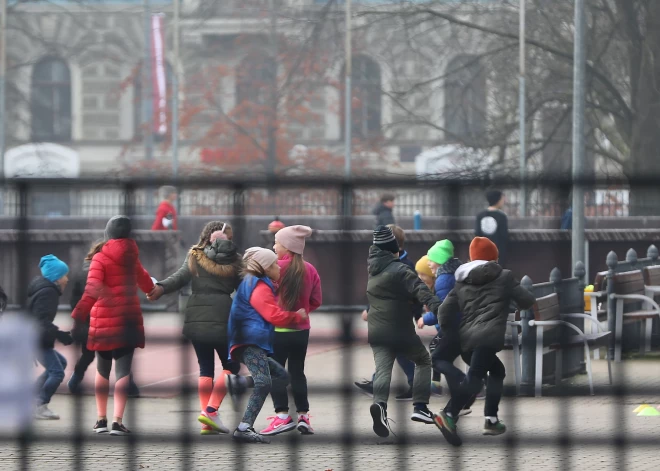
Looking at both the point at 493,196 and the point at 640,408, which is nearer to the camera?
the point at 493,196

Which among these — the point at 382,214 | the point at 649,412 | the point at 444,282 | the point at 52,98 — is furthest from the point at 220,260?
the point at 52,98

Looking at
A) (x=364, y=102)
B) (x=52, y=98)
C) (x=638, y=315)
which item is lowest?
(x=638, y=315)

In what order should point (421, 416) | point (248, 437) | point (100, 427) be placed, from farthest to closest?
point (248, 437), point (100, 427), point (421, 416)

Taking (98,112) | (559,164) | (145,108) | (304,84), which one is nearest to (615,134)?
(559,164)

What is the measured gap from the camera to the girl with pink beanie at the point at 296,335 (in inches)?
126

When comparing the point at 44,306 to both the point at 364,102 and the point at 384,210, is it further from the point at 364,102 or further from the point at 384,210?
the point at 364,102

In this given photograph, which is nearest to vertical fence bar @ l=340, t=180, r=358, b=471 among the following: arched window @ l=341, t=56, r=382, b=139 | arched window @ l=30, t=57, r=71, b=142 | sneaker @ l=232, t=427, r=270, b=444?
sneaker @ l=232, t=427, r=270, b=444

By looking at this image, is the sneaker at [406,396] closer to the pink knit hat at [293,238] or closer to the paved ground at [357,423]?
the paved ground at [357,423]

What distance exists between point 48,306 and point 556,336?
138 cm

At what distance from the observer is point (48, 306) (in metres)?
3.33

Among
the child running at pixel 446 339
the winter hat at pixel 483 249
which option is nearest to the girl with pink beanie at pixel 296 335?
the child running at pixel 446 339

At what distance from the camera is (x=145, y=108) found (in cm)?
3675

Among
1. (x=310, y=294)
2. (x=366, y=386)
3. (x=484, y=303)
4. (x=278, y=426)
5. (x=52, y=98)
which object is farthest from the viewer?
(x=52, y=98)

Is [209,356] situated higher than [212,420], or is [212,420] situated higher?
[209,356]
